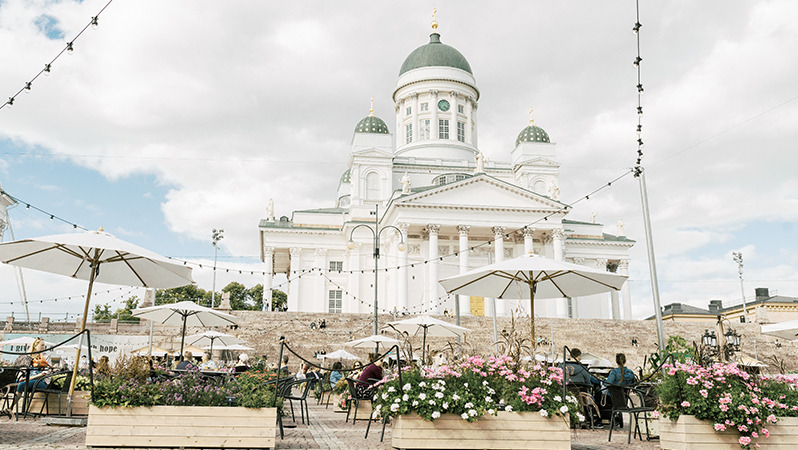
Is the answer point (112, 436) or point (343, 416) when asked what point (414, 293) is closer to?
point (343, 416)

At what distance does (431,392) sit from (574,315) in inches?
1743

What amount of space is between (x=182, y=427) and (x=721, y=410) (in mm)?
6129

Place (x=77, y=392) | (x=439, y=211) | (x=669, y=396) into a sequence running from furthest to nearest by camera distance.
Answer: (x=439, y=211), (x=77, y=392), (x=669, y=396)

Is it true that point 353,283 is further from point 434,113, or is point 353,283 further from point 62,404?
point 62,404

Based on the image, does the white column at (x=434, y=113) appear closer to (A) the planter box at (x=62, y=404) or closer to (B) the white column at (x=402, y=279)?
(B) the white column at (x=402, y=279)

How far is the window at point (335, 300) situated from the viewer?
156ft

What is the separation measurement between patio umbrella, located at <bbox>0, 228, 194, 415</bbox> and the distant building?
5694 cm

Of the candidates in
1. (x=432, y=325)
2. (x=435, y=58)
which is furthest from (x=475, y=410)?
(x=435, y=58)

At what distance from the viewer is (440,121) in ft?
189

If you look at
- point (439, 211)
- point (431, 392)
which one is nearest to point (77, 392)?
point (431, 392)

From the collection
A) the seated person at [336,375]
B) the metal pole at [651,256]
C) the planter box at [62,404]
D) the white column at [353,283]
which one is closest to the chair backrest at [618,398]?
the metal pole at [651,256]

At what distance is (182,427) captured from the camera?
752 cm

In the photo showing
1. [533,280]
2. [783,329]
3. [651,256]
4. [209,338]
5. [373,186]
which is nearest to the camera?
[533,280]

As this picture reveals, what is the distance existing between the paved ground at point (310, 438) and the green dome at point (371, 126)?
142 ft
